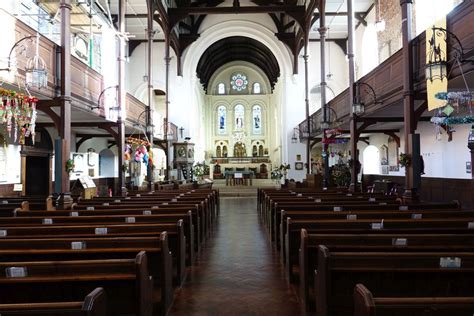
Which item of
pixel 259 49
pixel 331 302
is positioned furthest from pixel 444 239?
pixel 259 49

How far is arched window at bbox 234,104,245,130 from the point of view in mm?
38447

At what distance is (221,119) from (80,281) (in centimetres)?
Result: 3614

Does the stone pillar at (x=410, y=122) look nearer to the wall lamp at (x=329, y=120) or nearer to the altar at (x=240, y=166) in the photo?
the wall lamp at (x=329, y=120)

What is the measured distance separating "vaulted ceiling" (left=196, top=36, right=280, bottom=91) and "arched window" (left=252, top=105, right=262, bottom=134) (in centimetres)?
318

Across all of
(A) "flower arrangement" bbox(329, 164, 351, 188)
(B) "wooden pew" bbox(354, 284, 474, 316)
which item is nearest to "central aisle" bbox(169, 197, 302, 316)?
(B) "wooden pew" bbox(354, 284, 474, 316)

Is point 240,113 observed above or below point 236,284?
above

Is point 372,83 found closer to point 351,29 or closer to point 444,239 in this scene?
point 351,29

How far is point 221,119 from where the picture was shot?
127 feet

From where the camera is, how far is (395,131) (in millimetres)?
16297

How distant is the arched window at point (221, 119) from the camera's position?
1516 inches

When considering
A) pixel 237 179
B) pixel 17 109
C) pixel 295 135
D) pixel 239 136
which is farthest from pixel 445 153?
pixel 239 136

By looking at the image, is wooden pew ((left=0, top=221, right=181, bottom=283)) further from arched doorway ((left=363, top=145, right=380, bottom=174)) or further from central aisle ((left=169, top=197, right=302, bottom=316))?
arched doorway ((left=363, top=145, right=380, bottom=174))

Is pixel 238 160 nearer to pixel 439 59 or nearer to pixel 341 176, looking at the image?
pixel 341 176

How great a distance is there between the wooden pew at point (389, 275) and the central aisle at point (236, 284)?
31.6 inches
